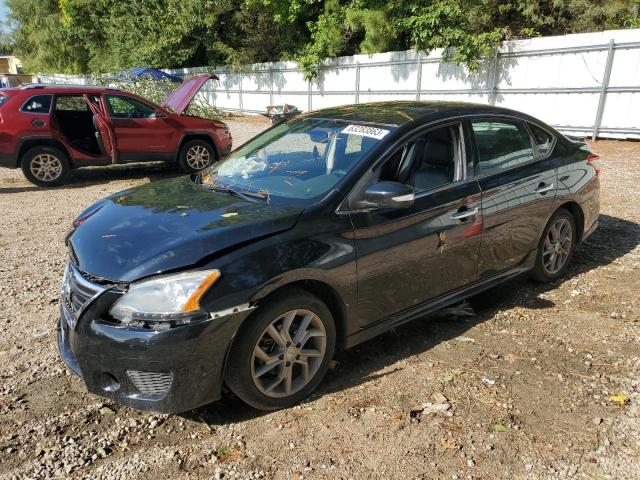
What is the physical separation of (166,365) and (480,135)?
9.38ft

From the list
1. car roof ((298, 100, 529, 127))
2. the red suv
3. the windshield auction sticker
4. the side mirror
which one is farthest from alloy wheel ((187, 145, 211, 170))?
the side mirror

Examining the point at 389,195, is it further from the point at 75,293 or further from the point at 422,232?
the point at 75,293

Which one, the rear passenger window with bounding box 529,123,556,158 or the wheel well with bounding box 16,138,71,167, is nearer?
the rear passenger window with bounding box 529,123,556,158

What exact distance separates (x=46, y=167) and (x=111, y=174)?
1635 millimetres

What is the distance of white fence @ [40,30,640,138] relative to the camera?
12039mm

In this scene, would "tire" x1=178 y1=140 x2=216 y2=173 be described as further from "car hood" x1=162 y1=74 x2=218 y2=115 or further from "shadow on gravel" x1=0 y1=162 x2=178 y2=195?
"car hood" x1=162 y1=74 x2=218 y2=115

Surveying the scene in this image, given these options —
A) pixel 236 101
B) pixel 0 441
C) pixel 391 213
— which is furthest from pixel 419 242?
pixel 236 101

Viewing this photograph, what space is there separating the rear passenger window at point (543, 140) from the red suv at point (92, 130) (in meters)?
6.05

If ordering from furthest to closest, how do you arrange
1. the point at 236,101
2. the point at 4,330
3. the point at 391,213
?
the point at 236,101
the point at 4,330
the point at 391,213

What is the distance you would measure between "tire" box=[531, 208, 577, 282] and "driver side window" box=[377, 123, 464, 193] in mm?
1315

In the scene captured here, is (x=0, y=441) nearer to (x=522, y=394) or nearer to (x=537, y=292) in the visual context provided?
(x=522, y=394)

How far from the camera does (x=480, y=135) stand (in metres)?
4.04

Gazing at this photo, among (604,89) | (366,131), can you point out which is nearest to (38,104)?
(366,131)

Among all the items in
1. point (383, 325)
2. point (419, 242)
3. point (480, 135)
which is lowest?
point (383, 325)
